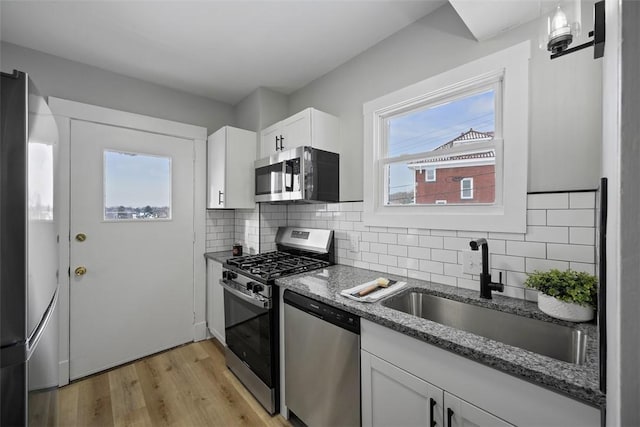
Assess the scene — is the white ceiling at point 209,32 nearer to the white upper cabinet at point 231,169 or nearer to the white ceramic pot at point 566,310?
the white upper cabinet at point 231,169

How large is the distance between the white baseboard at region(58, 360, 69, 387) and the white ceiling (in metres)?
2.51

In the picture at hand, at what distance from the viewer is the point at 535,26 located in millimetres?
1342

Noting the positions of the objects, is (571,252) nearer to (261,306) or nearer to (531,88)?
(531,88)

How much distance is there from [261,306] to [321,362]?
56 centimetres

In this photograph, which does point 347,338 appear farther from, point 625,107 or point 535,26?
point 535,26

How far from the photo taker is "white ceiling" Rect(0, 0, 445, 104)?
1.69 meters

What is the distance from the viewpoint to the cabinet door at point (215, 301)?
8.53 feet

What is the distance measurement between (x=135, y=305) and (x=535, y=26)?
353 cm

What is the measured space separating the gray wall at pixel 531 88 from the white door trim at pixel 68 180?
148 cm

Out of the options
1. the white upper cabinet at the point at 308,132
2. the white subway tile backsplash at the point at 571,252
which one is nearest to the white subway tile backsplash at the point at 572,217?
the white subway tile backsplash at the point at 571,252

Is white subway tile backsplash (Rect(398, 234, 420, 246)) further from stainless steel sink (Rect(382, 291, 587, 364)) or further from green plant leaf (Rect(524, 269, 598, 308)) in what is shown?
green plant leaf (Rect(524, 269, 598, 308))

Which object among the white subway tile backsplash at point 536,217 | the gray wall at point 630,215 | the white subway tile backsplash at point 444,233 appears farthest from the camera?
the white subway tile backsplash at point 444,233

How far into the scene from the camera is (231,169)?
2621mm

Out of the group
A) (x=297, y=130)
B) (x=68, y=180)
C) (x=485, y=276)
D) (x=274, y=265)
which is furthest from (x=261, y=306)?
(x=68, y=180)
